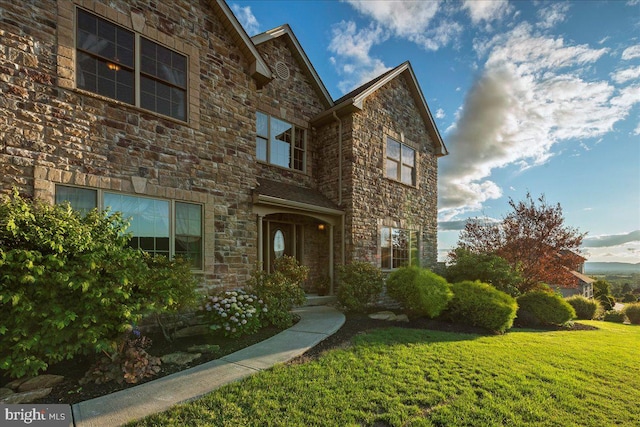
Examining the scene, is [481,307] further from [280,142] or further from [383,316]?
[280,142]

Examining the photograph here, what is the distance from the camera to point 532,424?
3582mm

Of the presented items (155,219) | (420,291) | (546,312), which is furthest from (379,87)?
(546,312)

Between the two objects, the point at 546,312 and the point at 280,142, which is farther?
the point at 280,142

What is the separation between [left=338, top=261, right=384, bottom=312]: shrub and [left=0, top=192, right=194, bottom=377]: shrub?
5504mm

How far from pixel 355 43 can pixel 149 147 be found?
777 cm

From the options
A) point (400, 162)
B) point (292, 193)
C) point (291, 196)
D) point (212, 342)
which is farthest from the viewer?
point (400, 162)

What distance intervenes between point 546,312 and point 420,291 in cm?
532

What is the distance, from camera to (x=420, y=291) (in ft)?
30.0

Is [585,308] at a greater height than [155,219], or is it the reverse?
[155,219]

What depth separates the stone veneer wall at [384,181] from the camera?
11688mm

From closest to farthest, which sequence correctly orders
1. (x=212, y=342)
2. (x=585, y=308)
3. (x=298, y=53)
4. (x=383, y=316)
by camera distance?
1. (x=212, y=342)
2. (x=383, y=316)
3. (x=298, y=53)
4. (x=585, y=308)

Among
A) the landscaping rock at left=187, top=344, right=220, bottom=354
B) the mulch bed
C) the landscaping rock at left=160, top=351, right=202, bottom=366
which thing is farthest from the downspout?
the landscaping rock at left=160, top=351, right=202, bottom=366

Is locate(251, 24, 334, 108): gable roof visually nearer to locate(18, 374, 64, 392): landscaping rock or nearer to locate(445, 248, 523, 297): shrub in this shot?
locate(445, 248, 523, 297): shrub

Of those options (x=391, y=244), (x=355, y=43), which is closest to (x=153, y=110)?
(x=355, y=43)
